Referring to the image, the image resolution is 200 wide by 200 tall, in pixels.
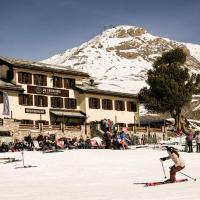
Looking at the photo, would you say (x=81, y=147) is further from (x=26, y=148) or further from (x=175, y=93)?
(x=175, y=93)

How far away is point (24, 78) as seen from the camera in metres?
52.8

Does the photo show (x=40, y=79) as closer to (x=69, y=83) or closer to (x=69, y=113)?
(x=69, y=83)

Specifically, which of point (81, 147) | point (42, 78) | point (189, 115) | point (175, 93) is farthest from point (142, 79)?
point (81, 147)

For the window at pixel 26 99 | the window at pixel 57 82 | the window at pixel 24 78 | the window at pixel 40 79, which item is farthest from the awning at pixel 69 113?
the window at pixel 24 78

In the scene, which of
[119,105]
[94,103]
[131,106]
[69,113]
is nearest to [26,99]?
[69,113]

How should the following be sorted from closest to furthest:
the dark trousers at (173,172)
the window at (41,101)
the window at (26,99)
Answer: the dark trousers at (173,172), the window at (26,99), the window at (41,101)

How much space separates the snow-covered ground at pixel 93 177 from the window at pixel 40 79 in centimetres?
2475

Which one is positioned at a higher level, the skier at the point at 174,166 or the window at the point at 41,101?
the window at the point at 41,101

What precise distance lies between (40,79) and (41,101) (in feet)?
8.58

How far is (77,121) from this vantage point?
56.9m

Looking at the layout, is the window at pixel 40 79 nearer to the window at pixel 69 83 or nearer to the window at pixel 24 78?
the window at pixel 24 78

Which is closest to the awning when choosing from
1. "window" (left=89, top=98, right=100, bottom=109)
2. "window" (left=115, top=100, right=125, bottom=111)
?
"window" (left=89, top=98, right=100, bottom=109)

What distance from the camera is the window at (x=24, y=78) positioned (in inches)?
2061

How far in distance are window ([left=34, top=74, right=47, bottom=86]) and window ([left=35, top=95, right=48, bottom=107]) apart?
157cm
